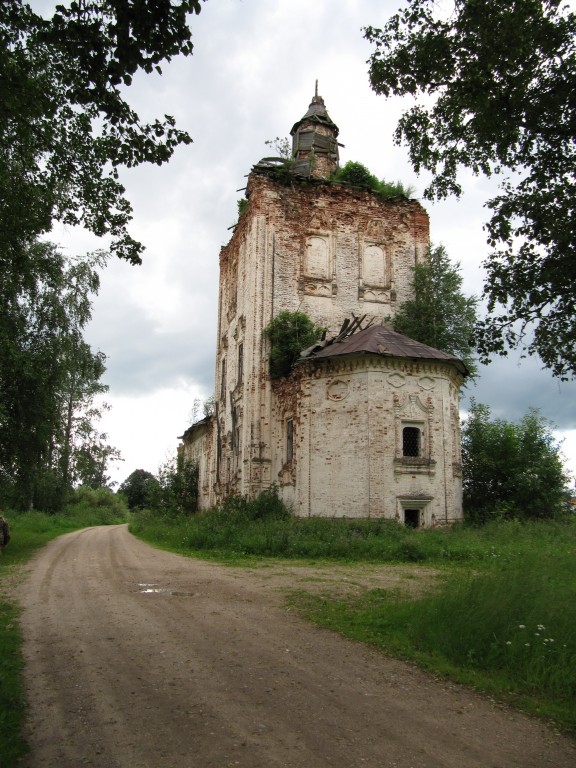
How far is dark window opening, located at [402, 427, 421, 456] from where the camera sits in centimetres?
2039

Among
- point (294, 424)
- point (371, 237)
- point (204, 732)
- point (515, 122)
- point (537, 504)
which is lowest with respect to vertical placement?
point (204, 732)

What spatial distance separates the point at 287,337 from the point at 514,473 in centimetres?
993

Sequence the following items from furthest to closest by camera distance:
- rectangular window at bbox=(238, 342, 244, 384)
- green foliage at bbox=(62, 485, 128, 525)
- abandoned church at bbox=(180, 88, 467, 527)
A: 1. green foliage at bbox=(62, 485, 128, 525)
2. rectangular window at bbox=(238, 342, 244, 384)
3. abandoned church at bbox=(180, 88, 467, 527)

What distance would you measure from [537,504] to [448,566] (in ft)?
35.1

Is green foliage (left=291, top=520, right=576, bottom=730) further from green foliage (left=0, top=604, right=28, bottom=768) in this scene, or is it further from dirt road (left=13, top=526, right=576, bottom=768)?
green foliage (left=0, top=604, right=28, bottom=768)

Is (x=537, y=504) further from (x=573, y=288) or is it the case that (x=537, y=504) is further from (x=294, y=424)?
(x=573, y=288)

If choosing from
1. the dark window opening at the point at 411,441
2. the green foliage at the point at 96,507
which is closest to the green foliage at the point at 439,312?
the dark window opening at the point at 411,441

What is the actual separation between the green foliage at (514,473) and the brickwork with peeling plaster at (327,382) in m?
2.58

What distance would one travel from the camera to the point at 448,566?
13.2 meters

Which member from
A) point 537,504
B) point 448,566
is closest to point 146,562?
point 448,566

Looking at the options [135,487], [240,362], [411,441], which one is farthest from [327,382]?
[135,487]

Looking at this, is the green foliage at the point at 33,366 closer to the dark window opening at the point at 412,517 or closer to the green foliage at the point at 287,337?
the green foliage at the point at 287,337

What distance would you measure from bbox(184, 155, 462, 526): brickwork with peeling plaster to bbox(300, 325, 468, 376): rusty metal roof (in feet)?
0.96

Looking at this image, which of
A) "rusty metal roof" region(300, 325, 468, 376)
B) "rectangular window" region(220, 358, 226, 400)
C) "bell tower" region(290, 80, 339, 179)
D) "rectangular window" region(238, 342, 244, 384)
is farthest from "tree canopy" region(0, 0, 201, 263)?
"bell tower" region(290, 80, 339, 179)
